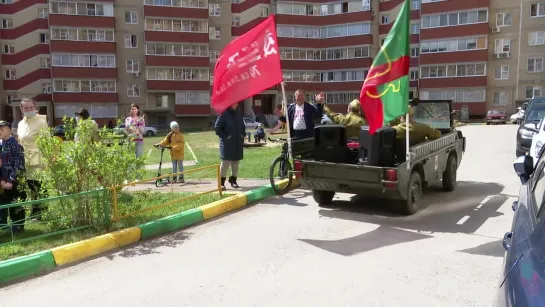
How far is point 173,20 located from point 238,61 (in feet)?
A: 160

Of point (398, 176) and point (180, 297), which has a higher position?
point (398, 176)

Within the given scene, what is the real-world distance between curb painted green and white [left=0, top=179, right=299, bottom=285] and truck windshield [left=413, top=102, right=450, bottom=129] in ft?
14.7

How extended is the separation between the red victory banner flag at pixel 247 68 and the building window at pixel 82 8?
4950 cm

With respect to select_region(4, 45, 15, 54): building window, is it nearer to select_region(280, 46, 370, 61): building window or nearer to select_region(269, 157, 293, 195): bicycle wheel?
select_region(280, 46, 370, 61): building window

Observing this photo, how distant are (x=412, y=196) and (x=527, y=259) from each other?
4.85 meters

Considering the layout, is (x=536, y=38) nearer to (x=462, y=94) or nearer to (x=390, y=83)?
(x=462, y=94)

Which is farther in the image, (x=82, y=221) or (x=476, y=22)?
(x=476, y=22)

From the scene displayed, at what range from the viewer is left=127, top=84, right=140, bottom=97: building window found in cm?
5300

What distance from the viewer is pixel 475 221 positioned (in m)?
6.72

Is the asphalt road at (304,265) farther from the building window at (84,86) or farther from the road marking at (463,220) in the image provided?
the building window at (84,86)

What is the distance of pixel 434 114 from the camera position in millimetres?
9734

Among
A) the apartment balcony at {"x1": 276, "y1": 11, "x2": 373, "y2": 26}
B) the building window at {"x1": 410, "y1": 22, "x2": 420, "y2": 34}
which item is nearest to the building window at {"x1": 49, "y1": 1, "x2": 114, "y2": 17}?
the apartment balcony at {"x1": 276, "y1": 11, "x2": 373, "y2": 26}

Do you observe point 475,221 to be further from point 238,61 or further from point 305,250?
point 238,61

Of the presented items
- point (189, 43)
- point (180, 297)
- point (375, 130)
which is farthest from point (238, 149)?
point (189, 43)
